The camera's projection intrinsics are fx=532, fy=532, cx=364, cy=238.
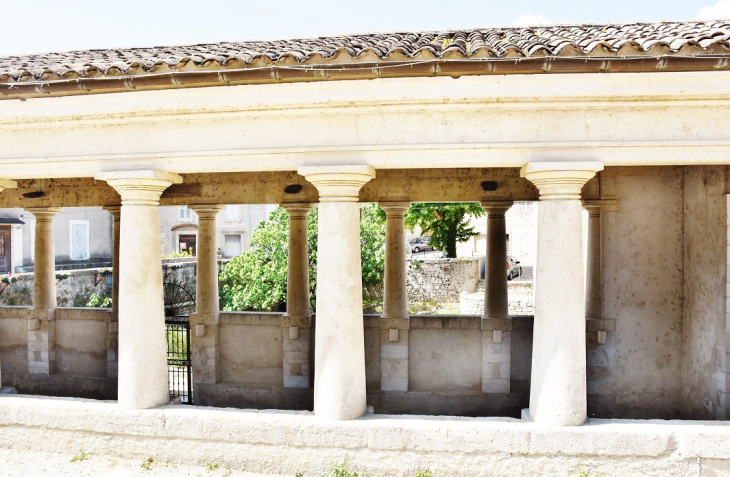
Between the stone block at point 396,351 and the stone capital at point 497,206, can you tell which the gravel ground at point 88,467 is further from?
the stone capital at point 497,206

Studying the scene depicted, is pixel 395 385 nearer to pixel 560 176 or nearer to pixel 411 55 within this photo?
pixel 560 176

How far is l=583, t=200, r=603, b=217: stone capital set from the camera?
26.8 feet

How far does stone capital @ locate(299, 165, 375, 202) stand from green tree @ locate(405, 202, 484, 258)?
2062 cm

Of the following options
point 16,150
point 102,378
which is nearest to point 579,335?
point 16,150

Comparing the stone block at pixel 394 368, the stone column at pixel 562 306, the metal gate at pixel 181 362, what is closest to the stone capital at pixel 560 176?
the stone column at pixel 562 306

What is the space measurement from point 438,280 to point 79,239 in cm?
2145

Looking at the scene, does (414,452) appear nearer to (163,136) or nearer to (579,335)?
(579,335)

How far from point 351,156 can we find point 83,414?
411 cm

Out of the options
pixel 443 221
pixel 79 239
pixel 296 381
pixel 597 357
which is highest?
pixel 443 221

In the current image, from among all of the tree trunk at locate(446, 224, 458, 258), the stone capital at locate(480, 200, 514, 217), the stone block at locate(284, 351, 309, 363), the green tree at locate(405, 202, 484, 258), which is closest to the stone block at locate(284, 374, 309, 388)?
the stone block at locate(284, 351, 309, 363)

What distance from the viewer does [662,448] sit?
506cm

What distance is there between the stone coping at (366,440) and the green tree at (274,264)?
1305cm

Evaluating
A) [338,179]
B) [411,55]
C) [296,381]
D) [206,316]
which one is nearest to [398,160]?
[338,179]

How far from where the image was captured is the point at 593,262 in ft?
27.6
